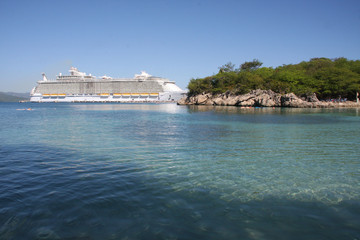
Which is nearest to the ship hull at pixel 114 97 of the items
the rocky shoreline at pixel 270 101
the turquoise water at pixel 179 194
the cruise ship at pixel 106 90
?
the cruise ship at pixel 106 90

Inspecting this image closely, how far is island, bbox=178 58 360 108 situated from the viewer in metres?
48.2

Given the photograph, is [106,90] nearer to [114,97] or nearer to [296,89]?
[114,97]

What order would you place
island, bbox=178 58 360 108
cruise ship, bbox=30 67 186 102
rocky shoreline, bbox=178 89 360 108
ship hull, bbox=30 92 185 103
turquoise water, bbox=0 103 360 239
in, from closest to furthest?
turquoise water, bbox=0 103 360 239 < rocky shoreline, bbox=178 89 360 108 < island, bbox=178 58 360 108 < ship hull, bbox=30 92 185 103 < cruise ship, bbox=30 67 186 102

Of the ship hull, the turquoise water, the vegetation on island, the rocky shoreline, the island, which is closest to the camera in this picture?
the turquoise water

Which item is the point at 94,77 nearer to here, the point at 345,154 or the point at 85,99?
the point at 85,99

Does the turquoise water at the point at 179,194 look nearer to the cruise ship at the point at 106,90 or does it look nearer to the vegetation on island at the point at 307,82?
the vegetation on island at the point at 307,82

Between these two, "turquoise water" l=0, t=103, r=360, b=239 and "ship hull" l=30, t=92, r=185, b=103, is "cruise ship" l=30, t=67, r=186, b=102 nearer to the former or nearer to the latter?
"ship hull" l=30, t=92, r=185, b=103

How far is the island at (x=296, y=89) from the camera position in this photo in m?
48.2

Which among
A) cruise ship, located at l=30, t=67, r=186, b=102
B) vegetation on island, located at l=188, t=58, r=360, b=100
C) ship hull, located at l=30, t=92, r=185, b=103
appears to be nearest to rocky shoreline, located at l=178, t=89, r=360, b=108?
vegetation on island, located at l=188, t=58, r=360, b=100

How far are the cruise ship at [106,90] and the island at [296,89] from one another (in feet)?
136

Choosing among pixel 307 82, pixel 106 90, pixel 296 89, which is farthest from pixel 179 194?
pixel 106 90

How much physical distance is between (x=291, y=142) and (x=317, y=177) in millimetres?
5664

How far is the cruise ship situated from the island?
41.4 meters

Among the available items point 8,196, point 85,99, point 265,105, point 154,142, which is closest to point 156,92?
point 85,99
